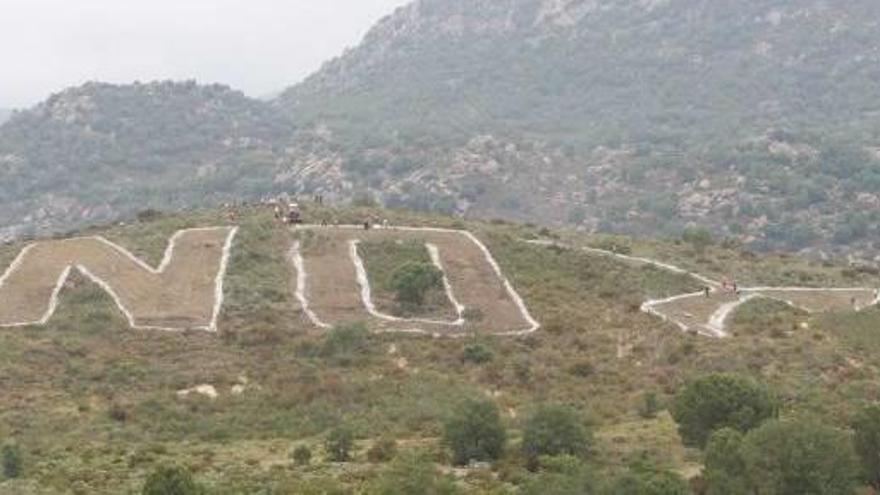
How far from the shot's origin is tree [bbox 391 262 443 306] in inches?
2583

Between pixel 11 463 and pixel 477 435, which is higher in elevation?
pixel 477 435

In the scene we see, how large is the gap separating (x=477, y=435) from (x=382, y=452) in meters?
3.53

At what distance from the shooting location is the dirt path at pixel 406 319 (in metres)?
62.9

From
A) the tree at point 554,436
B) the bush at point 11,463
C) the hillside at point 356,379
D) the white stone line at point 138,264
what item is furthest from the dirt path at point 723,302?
the bush at point 11,463

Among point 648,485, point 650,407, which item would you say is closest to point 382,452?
point 650,407

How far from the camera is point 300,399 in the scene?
1964 inches

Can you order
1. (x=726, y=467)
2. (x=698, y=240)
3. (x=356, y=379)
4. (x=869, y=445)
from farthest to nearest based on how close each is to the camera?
(x=698, y=240) → (x=356, y=379) → (x=869, y=445) → (x=726, y=467)

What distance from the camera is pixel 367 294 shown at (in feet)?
226

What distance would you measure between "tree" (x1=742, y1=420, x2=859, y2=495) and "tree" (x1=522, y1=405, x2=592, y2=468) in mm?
8609

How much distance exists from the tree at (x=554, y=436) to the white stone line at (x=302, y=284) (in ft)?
82.2

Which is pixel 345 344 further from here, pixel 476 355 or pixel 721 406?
pixel 721 406

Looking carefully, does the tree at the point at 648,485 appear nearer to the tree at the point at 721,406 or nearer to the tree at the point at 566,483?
the tree at the point at 566,483

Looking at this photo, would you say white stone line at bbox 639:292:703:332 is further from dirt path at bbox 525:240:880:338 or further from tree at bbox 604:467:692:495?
tree at bbox 604:467:692:495

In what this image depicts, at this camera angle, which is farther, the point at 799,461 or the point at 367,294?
the point at 367,294
